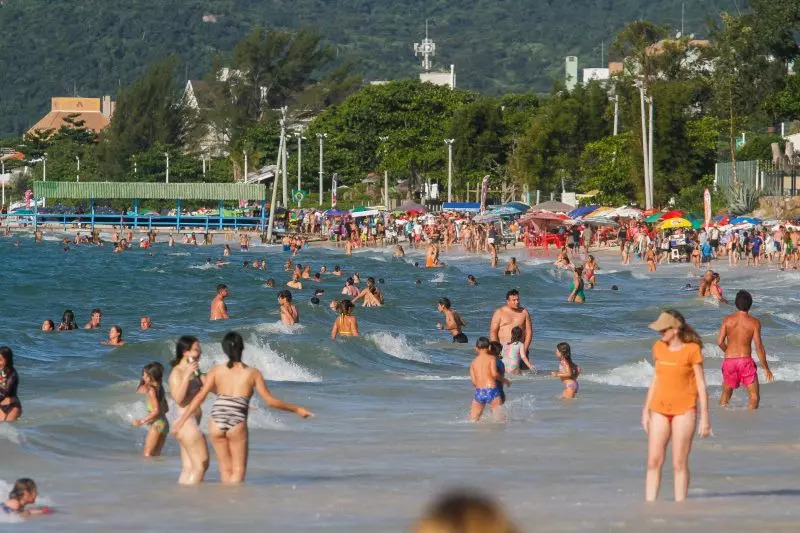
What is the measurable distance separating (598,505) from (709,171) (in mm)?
57039

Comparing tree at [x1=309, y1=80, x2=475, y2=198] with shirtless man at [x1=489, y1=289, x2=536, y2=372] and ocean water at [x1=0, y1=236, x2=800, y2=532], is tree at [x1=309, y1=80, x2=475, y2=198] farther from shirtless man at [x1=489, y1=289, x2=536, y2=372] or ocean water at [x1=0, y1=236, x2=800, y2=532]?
shirtless man at [x1=489, y1=289, x2=536, y2=372]

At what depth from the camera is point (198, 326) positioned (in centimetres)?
2950

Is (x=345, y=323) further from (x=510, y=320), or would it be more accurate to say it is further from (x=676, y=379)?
(x=676, y=379)

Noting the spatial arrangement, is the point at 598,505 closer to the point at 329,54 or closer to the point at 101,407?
the point at 101,407

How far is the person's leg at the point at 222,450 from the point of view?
10.2m

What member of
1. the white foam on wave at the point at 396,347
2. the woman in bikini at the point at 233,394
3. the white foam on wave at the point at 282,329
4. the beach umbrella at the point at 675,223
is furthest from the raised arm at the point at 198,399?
the beach umbrella at the point at 675,223

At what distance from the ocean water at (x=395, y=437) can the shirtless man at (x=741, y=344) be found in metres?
0.35

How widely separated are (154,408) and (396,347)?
435 inches

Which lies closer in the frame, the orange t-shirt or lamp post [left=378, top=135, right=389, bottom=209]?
the orange t-shirt

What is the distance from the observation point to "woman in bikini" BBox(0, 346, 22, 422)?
44.5ft

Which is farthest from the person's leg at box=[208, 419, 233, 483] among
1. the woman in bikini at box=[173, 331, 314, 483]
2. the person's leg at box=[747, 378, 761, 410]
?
the person's leg at box=[747, 378, 761, 410]

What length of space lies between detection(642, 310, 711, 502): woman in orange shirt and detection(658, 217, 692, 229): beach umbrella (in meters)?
39.8

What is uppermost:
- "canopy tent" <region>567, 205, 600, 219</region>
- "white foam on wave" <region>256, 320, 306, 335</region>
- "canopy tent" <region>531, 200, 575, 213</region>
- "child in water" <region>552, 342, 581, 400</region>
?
"canopy tent" <region>531, 200, 575, 213</region>

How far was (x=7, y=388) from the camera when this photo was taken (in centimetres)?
1363
